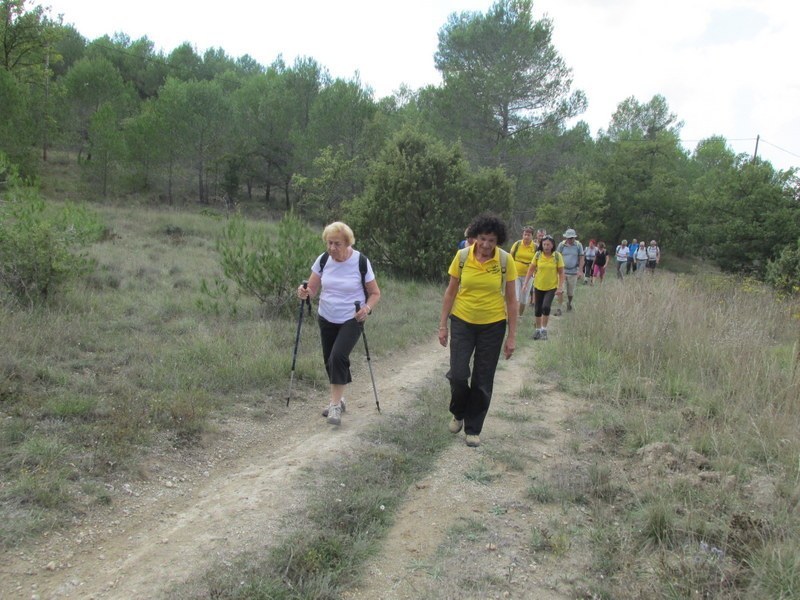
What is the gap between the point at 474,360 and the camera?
4.45 m

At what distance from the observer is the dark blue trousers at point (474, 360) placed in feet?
14.5

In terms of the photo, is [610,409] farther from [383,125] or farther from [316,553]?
Result: [383,125]

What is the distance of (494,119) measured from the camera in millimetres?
27422

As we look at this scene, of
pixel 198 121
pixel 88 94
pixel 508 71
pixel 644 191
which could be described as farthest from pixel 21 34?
pixel 644 191

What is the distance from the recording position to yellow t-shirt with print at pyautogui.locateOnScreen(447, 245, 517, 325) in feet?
14.3

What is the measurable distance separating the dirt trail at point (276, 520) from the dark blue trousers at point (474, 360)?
392 millimetres

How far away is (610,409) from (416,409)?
6.27 feet

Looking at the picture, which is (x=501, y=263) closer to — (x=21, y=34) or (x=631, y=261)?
(x=631, y=261)

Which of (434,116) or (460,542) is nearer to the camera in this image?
(460,542)

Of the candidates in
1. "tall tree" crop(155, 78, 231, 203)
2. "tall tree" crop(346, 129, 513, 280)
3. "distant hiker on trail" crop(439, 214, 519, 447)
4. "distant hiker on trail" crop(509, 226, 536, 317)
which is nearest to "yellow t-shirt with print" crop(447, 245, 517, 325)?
"distant hiker on trail" crop(439, 214, 519, 447)

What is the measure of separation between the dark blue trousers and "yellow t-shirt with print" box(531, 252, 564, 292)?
4450 mm

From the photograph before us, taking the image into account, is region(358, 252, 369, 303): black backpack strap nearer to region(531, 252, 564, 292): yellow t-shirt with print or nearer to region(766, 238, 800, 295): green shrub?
region(531, 252, 564, 292): yellow t-shirt with print

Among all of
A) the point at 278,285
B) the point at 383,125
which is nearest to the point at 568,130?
the point at 383,125

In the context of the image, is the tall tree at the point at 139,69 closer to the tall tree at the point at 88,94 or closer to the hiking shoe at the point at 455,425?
the tall tree at the point at 88,94
